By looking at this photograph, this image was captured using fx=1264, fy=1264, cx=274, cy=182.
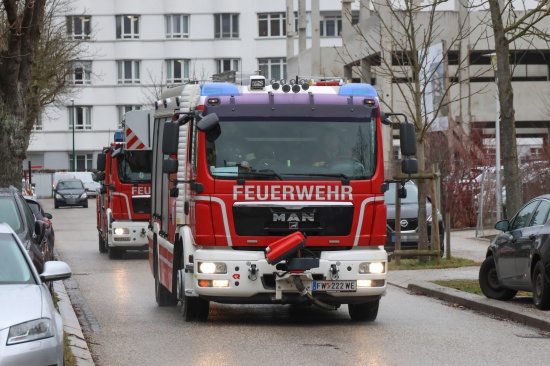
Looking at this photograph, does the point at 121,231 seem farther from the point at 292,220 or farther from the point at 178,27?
the point at 178,27

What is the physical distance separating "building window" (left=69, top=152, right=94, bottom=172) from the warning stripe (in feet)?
239

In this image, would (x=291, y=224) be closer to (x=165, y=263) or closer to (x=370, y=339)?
(x=370, y=339)

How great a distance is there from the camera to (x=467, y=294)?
1858 cm

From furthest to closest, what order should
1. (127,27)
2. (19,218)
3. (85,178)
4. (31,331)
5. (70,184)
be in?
(127,27) → (85,178) → (70,184) → (19,218) → (31,331)

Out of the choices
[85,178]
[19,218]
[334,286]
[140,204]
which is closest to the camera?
[334,286]

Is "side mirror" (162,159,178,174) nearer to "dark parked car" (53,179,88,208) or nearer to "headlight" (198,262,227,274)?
"headlight" (198,262,227,274)

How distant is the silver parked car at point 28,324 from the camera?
8.45m

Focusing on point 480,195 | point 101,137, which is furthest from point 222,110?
point 101,137

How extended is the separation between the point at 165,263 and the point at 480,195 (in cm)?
2042

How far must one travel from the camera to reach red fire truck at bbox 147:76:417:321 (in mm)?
14266

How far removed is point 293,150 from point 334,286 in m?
1.63

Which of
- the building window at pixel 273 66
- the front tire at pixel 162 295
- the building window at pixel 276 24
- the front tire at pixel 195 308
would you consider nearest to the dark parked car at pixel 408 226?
the front tire at pixel 162 295

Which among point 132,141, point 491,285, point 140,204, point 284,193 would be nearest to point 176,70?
point 140,204

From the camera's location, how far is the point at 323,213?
1438 centimetres
